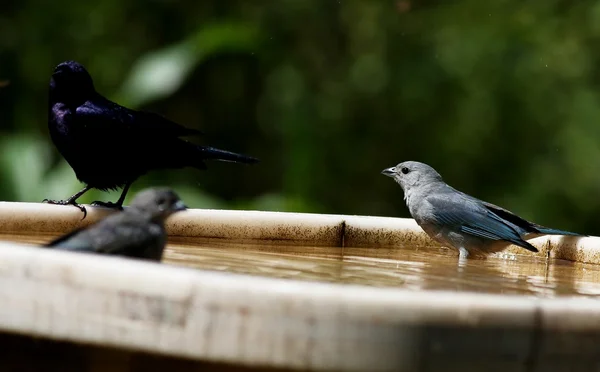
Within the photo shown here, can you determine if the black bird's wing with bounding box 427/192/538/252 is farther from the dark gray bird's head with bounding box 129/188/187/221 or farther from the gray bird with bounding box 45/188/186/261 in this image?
the gray bird with bounding box 45/188/186/261

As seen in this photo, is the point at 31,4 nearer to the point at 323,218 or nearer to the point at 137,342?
the point at 323,218

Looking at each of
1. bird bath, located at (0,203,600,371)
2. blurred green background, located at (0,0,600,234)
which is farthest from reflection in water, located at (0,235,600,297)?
blurred green background, located at (0,0,600,234)

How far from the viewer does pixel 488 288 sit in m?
3.09

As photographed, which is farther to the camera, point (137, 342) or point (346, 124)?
point (346, 124)

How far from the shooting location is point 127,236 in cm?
251

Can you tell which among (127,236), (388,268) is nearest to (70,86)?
(388,268)

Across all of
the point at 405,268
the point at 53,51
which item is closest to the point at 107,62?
the point at 53,51

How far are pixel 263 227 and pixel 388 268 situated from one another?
716 millimetres

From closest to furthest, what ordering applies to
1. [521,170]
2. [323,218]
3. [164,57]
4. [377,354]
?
[377,354] → [323,218] → [164,57] → [521,170]

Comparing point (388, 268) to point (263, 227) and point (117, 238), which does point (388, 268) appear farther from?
point (117, 238)

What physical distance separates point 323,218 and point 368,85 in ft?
15.7

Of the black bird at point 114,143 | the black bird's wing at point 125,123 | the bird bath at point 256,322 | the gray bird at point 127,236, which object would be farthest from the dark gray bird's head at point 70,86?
the bird bath at point 256,322

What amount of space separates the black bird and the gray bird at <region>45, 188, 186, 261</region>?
7.58 ft

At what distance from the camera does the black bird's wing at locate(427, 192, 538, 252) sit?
16.0 feet
